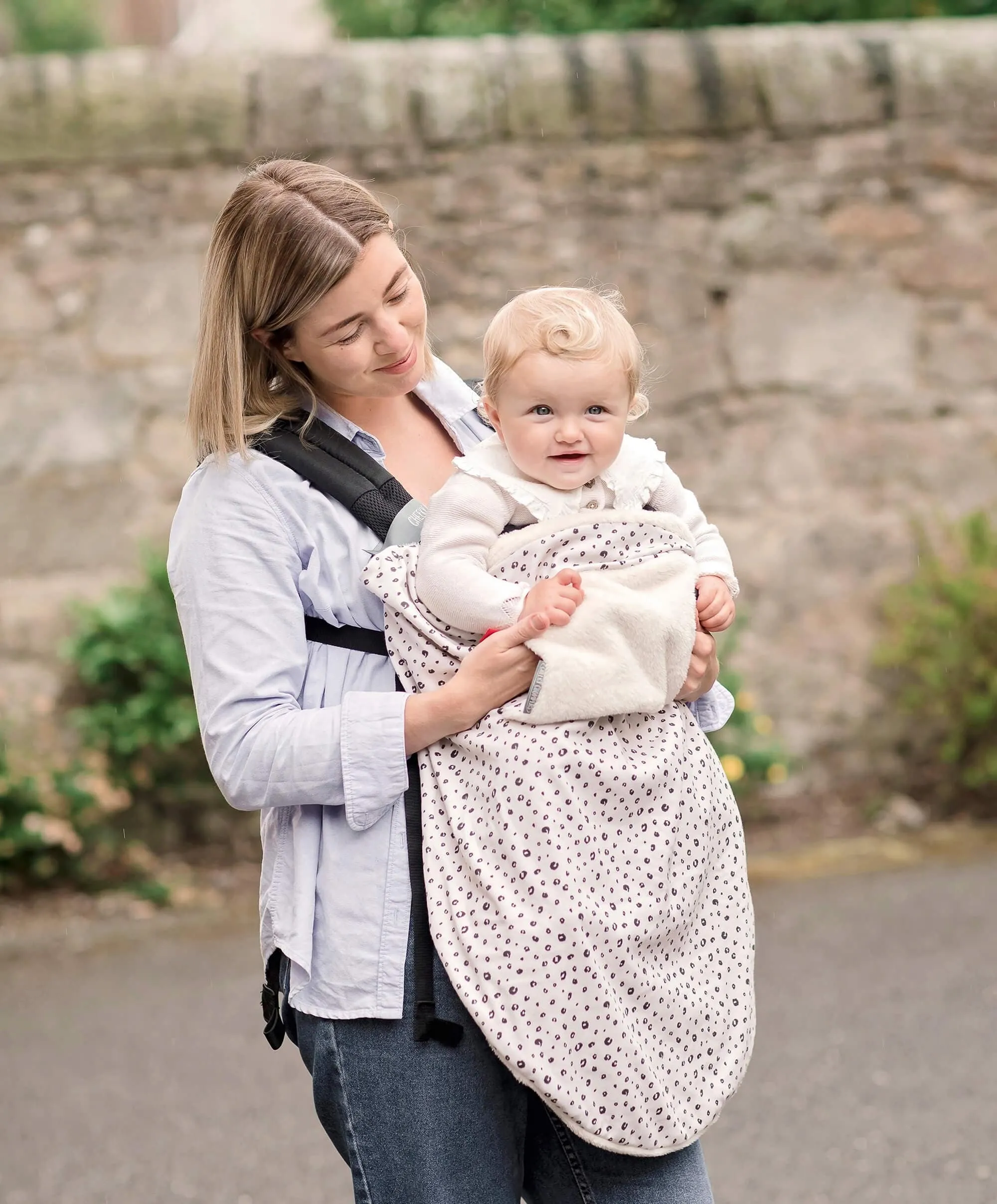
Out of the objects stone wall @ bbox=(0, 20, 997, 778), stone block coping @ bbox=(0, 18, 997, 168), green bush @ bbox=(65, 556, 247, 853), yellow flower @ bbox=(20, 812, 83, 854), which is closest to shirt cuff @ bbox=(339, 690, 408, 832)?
green bush @ bbox=(65, 556, 247, 853)

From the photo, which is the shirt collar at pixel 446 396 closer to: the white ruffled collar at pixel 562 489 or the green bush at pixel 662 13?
the white ruffled collar at pixel 562 489

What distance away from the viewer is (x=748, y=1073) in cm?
367

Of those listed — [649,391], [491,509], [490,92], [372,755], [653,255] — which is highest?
[490,92]

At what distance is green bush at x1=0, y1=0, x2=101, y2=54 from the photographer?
863 cm

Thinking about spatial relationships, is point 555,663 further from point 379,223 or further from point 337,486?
point 379,223

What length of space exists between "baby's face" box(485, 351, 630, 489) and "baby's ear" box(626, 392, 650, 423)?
5cm

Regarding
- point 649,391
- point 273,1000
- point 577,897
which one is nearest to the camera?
point 577,897

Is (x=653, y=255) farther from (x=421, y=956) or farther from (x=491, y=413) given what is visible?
(x=421, y=956)

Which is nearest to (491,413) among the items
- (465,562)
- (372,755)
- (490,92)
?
(465,562)

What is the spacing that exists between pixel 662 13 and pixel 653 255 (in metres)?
1.71

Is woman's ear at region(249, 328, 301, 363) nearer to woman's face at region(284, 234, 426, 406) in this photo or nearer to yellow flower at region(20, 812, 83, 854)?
woman's face at region(284, 234, 426, 406)

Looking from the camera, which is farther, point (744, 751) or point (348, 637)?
point (744, 751)

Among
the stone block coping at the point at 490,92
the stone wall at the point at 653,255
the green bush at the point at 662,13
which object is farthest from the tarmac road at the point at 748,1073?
the green bush at the point at 662,13

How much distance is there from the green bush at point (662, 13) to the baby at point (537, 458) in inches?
199
